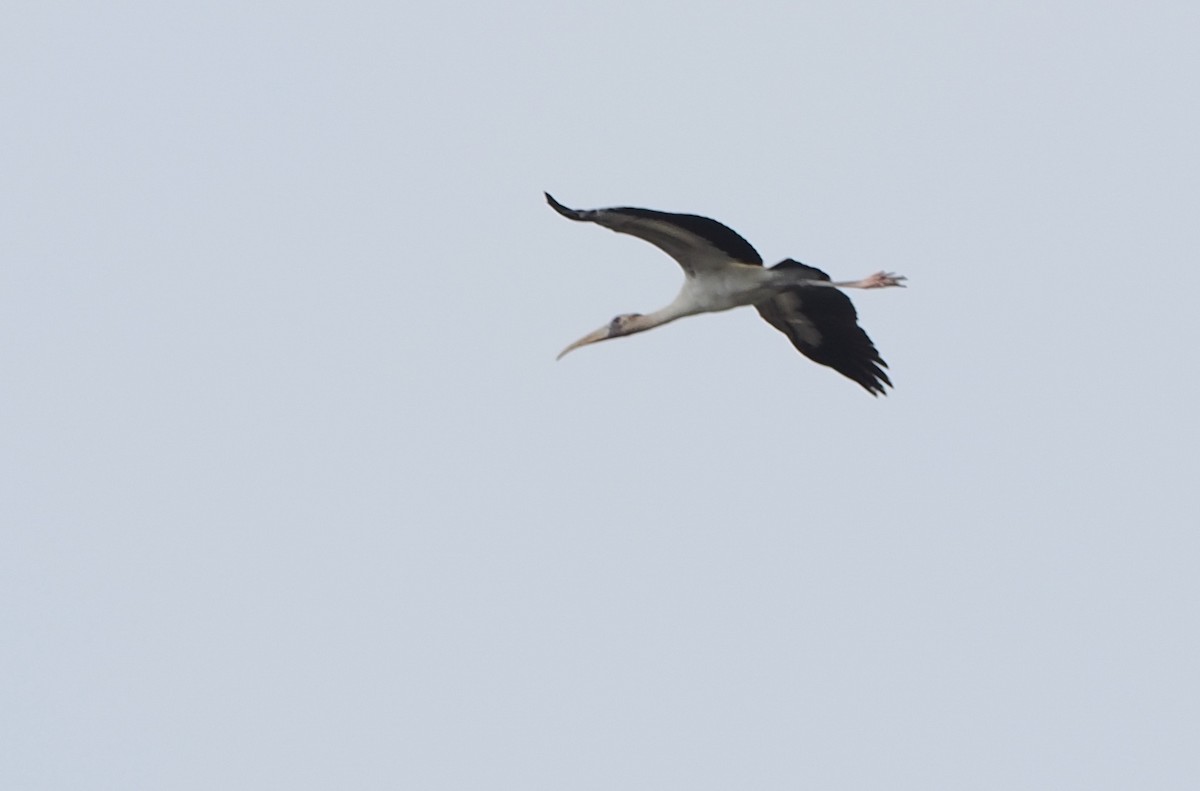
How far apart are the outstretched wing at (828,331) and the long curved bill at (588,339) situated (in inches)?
63.0

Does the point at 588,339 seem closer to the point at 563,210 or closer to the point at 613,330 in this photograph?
the point at 613,330

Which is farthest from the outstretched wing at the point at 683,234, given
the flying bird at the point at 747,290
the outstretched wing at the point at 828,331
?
the outstretched wing at the point at 828,331

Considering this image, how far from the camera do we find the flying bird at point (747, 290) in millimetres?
19156

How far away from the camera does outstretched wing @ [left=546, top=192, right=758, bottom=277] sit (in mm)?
18312

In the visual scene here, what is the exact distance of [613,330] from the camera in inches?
861

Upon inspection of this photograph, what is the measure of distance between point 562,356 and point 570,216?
4507 mm

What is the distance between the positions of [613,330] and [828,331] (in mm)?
2170

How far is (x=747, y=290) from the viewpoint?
804 inches

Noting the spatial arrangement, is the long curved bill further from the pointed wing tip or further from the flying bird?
the pointed wing tip

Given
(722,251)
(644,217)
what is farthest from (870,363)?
(644,217)

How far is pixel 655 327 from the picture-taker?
21.5 meters

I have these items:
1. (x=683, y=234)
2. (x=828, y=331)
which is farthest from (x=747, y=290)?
(x=828, y=331)

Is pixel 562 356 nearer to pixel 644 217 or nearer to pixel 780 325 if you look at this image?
pixel 780 325

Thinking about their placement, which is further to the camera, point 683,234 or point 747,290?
point 747,290
